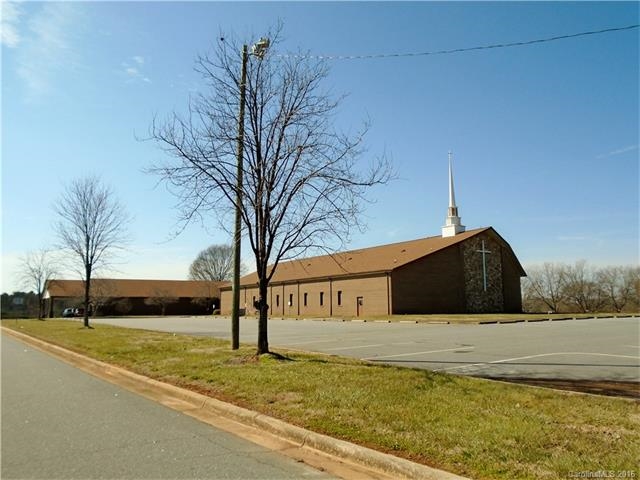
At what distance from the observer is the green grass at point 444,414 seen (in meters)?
5.20

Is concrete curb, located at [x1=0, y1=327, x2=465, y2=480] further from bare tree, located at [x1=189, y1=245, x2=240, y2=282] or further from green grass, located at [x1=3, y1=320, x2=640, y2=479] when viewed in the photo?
bare tree, located at [x1=189, y1=245, x2=240, y2=282]

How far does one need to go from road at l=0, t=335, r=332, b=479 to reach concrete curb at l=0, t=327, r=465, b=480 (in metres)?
0.45

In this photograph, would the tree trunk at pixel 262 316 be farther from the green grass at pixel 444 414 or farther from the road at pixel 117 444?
the road at pixel 117 444

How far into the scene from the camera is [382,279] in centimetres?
4969

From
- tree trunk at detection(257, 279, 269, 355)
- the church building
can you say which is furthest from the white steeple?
tree trunk at detection(257, 279, 269, 355)

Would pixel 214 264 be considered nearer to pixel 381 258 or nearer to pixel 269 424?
pixel 381 258

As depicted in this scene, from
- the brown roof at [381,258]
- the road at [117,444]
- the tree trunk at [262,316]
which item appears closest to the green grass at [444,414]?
the tree trunk at [262,316]

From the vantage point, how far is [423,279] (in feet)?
166

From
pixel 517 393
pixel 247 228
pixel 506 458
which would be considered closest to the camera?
pixel 506 458

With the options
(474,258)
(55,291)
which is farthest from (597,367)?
(55,291)

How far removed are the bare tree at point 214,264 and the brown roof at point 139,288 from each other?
6.60 m

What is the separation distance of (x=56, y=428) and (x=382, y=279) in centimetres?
4331

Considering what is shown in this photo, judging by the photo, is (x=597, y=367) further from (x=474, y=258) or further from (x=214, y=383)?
(x=474, y=258)

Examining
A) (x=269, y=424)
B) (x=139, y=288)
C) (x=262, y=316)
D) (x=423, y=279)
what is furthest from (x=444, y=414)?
(x=139, y=288)
